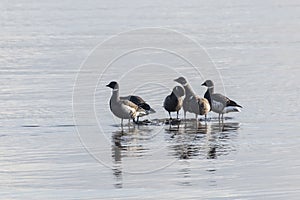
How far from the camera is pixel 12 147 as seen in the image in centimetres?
1694

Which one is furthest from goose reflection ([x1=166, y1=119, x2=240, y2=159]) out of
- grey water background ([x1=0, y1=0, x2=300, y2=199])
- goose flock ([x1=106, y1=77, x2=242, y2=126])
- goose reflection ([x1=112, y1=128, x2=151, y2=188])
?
goose reflection ([x1=112, y1=128, x2=151, y2=188])

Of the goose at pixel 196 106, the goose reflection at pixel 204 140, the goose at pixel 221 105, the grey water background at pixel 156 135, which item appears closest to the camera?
the grey water background at pixel 156 135

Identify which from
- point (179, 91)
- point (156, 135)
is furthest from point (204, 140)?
point (179, 91)

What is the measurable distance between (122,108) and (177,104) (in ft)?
4.53

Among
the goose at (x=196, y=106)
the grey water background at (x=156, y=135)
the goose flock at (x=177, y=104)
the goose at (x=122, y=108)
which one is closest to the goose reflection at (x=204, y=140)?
the grey water background at (x=156, y=135)

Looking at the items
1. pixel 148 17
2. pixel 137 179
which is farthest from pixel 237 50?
pixel 137 179

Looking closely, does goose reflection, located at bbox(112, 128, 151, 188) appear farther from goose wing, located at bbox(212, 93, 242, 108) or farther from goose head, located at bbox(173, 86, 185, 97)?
goose wing, located at bbox(212, 93, 242, 108)

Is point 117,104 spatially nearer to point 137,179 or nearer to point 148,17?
point 137,179

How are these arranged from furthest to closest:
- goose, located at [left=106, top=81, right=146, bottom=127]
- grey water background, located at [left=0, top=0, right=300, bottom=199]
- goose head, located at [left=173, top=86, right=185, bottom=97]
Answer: goose head, located at [left=173, top=86, right=185, bottom=97] < goose, located at [left=106, top=81, right=146, bottom=127] < grey water background, located at [left=0, top=0, right=300, bottom=199]

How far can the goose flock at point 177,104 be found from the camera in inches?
765

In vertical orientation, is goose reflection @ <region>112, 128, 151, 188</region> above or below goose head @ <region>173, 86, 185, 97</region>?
below

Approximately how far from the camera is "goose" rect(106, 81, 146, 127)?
1927 centimetres

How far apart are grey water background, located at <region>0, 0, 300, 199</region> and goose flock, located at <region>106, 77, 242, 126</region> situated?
0.32m

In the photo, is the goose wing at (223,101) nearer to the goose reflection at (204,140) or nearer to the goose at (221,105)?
the goose at (221,105)
